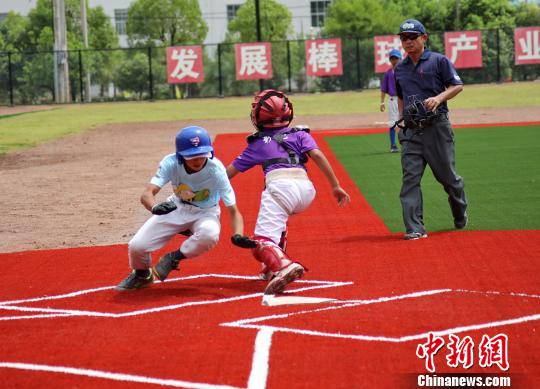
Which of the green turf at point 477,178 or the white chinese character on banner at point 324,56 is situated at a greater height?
the white chinese character on banner at point 324,56

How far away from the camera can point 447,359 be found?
586cm

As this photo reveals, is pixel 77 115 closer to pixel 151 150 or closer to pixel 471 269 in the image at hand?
pixel 151 150

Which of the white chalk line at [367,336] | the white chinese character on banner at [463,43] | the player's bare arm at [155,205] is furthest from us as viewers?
the white chinese character on banner at [463,43]

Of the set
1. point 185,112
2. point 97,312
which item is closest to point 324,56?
point 185,112

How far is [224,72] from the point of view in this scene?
65750 mm

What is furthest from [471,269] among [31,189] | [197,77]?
[197,77]

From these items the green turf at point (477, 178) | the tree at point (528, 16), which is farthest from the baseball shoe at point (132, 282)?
the tree at point (528, 16)

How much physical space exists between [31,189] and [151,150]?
7746mm

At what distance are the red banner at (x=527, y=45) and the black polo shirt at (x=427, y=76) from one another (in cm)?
4896

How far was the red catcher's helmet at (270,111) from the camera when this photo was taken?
8.28 meters

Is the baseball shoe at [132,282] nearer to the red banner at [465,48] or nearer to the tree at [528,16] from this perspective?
the red banner at [465,48]

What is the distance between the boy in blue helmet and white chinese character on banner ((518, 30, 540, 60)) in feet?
171

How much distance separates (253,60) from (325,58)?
400cm

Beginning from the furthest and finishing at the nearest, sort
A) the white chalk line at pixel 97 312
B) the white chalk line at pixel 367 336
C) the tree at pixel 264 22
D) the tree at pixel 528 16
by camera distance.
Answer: the tree at pixel 528 16 → the tree at pixel 264 22 → the white chalk line at pixel 97 312 → the white chalk line at pixel 367 336
